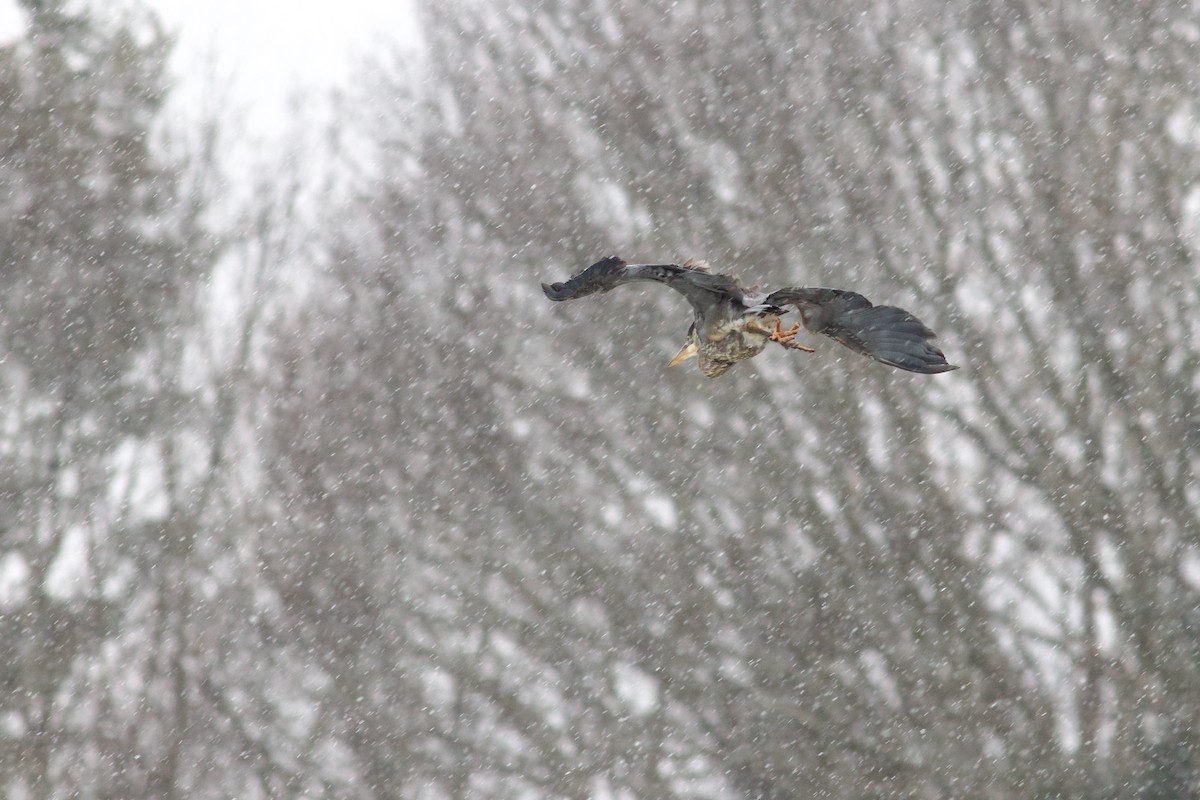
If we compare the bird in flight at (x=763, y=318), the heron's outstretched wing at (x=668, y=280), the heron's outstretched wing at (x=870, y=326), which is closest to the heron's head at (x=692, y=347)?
the bird in flight at (x=763, y=318)

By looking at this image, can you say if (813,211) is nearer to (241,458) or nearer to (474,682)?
(474,682)

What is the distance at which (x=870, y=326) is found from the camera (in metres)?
4.20

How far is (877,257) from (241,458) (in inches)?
248

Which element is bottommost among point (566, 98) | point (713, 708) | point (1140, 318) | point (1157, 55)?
point (713, 708)

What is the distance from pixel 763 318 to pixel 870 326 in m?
0.30

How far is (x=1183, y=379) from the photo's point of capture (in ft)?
37.8

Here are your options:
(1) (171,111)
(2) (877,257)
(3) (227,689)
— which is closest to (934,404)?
(2) (877,257)

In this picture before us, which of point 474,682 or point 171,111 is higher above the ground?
point 171,111

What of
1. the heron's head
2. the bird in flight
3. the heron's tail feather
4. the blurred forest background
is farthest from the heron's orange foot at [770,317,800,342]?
the blurred forest background

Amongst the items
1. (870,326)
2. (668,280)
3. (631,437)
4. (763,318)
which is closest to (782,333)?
(763,318)

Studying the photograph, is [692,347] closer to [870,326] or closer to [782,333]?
[782,333]

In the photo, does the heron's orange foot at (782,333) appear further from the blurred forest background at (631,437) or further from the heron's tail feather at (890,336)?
the blurred forest background at (631,437)

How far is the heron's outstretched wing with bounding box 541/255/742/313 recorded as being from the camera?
430cm

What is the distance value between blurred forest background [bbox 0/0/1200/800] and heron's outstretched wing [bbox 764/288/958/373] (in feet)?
24.5
